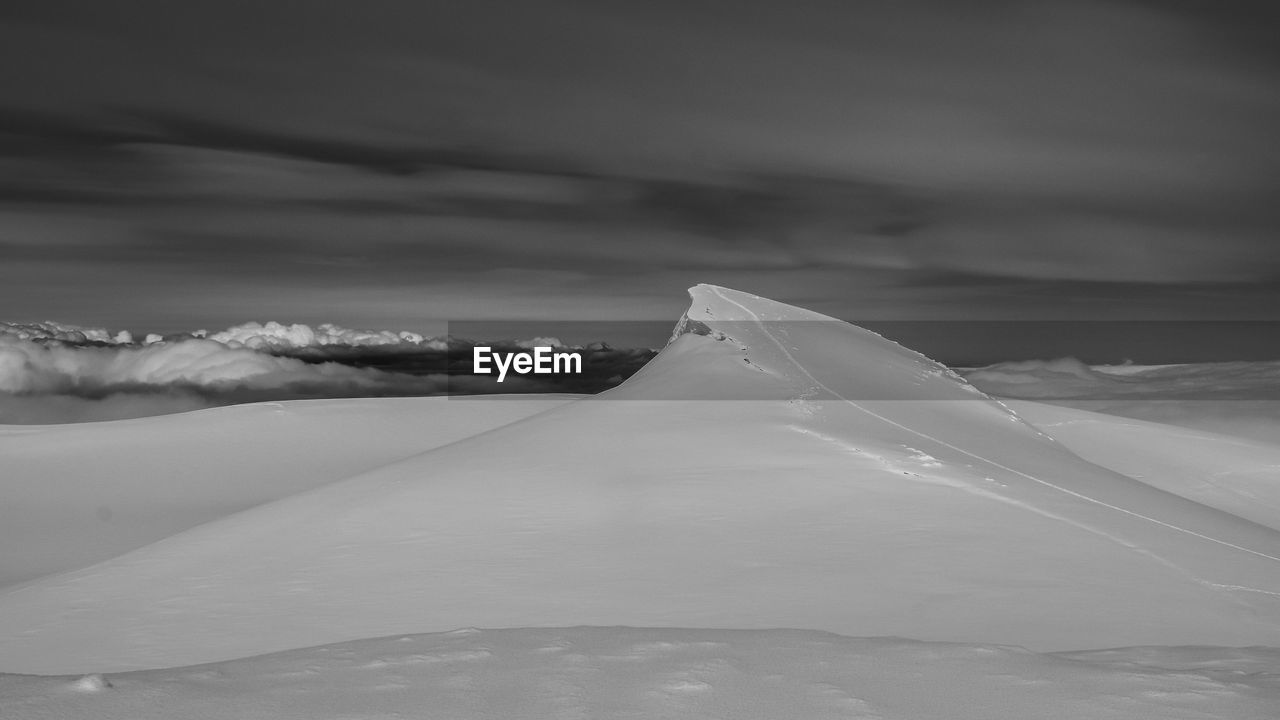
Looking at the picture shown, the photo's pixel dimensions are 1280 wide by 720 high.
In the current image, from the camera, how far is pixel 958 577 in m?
9.06

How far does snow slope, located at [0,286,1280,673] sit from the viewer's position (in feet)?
26.8

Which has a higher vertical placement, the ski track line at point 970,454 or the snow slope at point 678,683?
the ski track line at point 970,454

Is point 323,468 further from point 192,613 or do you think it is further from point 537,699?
point 537,699

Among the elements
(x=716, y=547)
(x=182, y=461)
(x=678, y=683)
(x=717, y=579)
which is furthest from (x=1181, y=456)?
(x=182, y=461)

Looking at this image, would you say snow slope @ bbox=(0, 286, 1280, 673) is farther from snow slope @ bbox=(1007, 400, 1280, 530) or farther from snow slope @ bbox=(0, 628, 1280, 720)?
snow slope @ bbox=(1007, 400, 1280, 530)

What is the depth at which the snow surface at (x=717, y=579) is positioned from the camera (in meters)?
5.12

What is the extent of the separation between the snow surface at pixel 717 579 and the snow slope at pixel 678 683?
0.03 metres

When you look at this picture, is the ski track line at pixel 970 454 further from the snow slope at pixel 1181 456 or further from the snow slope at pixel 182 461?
the snow slope at pixel 182 461

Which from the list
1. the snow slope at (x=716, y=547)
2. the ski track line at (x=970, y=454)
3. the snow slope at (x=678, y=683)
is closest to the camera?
the snow slope at (x=678, y=683)

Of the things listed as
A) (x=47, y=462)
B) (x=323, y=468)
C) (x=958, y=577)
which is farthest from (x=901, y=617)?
(x=47, y=462)

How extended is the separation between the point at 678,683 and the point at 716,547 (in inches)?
206

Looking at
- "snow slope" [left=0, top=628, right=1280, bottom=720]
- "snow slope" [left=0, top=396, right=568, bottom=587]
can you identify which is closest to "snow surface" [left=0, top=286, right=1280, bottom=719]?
"snow slope" [left=0, top=628, right=1280, bottom=720]

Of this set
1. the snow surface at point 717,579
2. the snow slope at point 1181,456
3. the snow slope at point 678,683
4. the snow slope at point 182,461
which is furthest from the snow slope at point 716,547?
the snow slope at point 1181,456

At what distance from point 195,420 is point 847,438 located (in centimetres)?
3027
